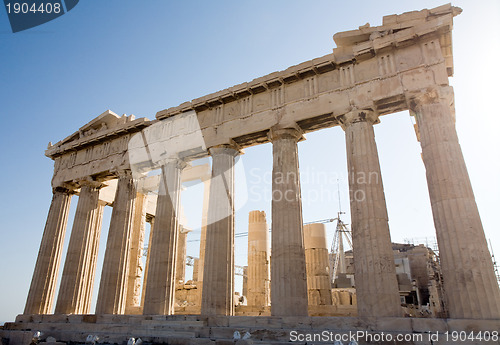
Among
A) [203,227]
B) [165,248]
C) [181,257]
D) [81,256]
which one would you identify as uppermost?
[203,227]

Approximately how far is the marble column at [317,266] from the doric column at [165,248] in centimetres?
811

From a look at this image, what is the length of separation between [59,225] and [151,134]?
845 cm

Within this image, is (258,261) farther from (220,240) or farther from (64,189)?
(64,189)

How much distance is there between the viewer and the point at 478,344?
31.6 ft

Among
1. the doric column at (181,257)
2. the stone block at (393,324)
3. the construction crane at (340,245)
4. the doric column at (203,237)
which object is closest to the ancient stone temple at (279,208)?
the stone block at (393,324)

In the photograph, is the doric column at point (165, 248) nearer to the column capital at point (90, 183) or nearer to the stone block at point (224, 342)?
the column capital at point (90, 183)

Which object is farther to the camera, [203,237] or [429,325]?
[203,237]

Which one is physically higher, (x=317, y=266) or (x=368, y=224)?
(x=368, y=224)

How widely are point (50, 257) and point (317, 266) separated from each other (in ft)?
52.4

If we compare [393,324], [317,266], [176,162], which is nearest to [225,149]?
[176,162]

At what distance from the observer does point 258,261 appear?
928 inches

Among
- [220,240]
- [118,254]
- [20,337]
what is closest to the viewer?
[20,337]

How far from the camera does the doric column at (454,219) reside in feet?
36.7

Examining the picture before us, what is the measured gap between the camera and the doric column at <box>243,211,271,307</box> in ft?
74.1
